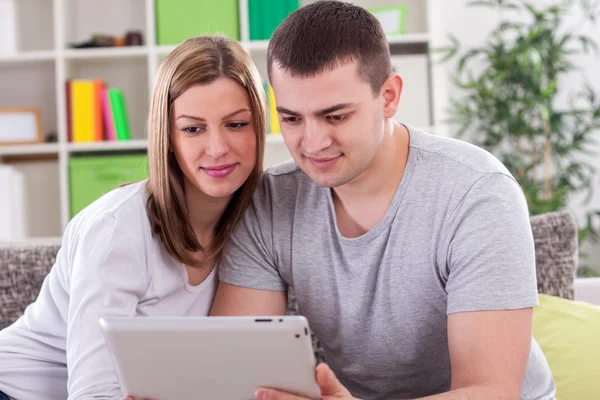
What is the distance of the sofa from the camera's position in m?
1.88

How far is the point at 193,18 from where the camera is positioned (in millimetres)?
3766

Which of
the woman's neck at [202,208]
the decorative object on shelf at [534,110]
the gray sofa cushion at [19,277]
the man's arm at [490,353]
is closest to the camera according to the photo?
the man's arm at [490,353]

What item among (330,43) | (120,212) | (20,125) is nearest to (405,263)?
(330,43)

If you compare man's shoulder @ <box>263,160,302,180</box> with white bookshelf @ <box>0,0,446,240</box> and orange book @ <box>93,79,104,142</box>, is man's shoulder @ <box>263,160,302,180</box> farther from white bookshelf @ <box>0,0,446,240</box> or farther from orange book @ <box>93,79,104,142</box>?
orange book @ <box>93,79,104,142</box>

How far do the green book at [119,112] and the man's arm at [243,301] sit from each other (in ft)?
7.59

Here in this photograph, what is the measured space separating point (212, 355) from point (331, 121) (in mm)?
508

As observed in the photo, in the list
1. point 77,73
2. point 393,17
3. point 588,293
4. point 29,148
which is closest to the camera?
point 588,293

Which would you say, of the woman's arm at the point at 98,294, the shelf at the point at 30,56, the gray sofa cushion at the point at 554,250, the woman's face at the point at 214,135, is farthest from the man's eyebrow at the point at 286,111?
the shelf at the point at 30,56

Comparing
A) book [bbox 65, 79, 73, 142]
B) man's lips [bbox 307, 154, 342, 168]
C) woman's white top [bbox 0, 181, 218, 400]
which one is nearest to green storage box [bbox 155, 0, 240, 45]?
book [bbox 65, 79, 73, 142]

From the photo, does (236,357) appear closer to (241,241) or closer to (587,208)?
(241,241)

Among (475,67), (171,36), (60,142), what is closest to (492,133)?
(475,67)

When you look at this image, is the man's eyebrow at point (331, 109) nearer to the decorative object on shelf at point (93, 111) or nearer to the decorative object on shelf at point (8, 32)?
the decorative object on shelf at point (93, 111)

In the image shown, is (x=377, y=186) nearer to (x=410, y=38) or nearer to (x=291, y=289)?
(x=291, y=289)

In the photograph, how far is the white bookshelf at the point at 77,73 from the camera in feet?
12.4
